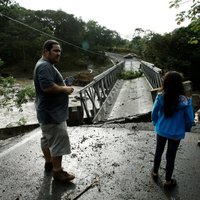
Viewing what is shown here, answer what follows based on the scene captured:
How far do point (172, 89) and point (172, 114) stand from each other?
1.01 ft

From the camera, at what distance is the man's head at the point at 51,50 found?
124 inches

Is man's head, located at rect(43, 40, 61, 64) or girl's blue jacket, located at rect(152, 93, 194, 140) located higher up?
man's head, located at rect(43, 40, 61, 64)

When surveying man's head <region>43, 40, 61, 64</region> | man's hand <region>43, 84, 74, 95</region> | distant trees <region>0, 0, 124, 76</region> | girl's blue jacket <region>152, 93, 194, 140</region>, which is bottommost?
girl's blue jacket <region>152, 93, 194, 140</region>

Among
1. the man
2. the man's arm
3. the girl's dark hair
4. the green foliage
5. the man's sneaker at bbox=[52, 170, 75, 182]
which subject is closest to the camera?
the girl's dark hair

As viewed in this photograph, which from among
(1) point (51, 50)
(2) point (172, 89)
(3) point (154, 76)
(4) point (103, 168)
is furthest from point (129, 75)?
(2) point (172, 89)

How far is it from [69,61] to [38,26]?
24.0 ft

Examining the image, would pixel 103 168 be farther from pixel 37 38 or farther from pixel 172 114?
pixel 37 38

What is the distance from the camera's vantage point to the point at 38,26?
38.1 m

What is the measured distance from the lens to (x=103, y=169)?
373 centimetres

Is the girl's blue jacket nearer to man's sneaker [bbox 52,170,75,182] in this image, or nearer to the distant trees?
man's sneaker [bbox 52,170,75,182]

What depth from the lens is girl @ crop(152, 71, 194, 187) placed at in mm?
2930

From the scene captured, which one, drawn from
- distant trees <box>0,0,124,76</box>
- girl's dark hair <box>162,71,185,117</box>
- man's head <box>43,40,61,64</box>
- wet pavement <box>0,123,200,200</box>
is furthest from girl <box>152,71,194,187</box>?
distant trees <box>0,0,124,76</box>

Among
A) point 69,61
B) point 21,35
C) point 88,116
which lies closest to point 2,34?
point 21,35

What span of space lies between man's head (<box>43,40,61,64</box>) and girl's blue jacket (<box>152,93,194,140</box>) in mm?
1365
